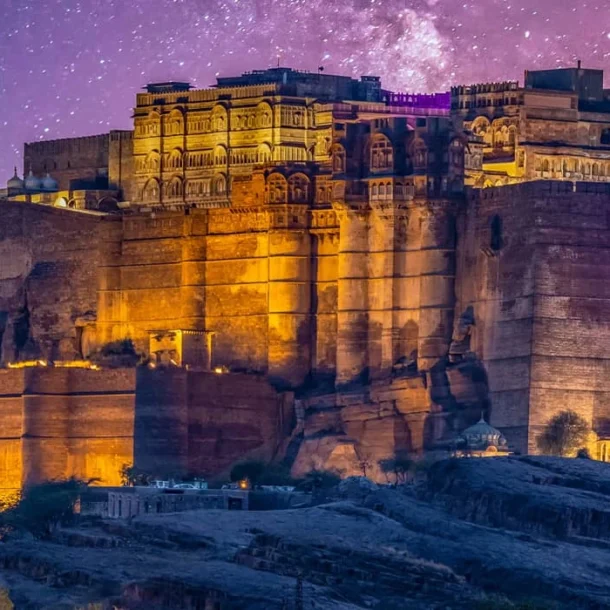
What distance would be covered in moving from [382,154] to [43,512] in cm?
1674

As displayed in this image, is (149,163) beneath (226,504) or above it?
above

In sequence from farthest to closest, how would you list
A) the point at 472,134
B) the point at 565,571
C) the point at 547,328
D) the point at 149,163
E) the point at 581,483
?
the point at 149,163
the point at 472,134
the point at 547,328
the point at 581,483
the point at 565,571

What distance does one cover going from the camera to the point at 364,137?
12862cm

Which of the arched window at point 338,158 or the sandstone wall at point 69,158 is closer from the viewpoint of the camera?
the arched window at point 338,158

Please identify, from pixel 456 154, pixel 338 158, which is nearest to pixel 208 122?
pixel 338 158

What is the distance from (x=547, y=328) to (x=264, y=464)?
28.3ft

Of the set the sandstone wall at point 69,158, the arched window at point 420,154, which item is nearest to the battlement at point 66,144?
the sandstone wall at point 69,158

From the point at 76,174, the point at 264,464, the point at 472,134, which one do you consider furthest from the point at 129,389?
the point at 76,174

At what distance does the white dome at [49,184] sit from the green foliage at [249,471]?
26.1 meters

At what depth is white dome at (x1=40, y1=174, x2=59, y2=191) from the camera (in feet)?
488

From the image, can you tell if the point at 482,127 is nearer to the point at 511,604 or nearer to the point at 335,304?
the point at 335,304

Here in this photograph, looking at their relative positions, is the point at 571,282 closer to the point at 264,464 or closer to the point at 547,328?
the point at 547,328

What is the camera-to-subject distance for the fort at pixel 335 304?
122562mm

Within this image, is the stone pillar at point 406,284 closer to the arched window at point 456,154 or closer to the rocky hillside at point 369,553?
the arched window at point 456,154
